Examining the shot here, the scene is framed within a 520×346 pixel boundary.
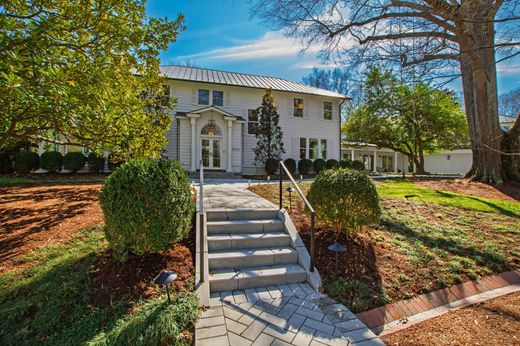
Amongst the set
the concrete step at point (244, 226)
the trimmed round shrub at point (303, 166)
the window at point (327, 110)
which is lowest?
the concrete step at point (244, 226)

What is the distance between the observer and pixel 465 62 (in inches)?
193

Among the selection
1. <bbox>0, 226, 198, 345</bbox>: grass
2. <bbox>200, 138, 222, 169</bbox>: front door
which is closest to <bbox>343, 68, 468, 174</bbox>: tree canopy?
<bbox>200, 138, 222, 169</bbox>: front door

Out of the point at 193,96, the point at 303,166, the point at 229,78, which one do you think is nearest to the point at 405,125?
the point at 303,166

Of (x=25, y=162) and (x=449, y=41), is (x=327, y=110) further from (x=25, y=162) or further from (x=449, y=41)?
(x=25, y=162)

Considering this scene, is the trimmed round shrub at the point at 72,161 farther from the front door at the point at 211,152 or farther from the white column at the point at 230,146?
the white column at the point at 230,146

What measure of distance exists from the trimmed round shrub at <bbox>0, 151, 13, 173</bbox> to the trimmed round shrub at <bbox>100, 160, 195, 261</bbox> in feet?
43.4

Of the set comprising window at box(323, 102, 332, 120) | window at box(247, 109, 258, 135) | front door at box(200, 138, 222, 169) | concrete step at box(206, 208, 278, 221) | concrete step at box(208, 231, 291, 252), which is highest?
window at box(323, 102, 332, 120)

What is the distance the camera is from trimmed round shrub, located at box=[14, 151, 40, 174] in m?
11.9

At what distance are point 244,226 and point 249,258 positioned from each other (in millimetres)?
723

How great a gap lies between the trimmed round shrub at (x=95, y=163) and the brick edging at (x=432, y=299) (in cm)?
1398

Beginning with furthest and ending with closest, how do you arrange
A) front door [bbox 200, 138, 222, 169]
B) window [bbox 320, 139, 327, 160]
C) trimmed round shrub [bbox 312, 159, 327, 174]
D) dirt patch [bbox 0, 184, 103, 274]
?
window [bbox 320, 139, 327, 160] → trimmed round shrub [bbox 312, 159, 327, 174] → front door [bbox 200, 138, 222, 169] → dirt patch [bbox 0, 184, 103, 274]

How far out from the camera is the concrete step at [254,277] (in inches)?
130

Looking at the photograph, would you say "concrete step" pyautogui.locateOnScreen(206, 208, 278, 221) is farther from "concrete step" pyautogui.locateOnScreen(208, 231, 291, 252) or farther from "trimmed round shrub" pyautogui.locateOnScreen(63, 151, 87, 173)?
"trimmed round shrub" pyautogui.locateOnScreen(63, 151, 87, 173)

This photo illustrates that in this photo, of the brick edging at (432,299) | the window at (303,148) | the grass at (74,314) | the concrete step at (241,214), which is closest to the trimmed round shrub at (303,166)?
the window at (303,148)
